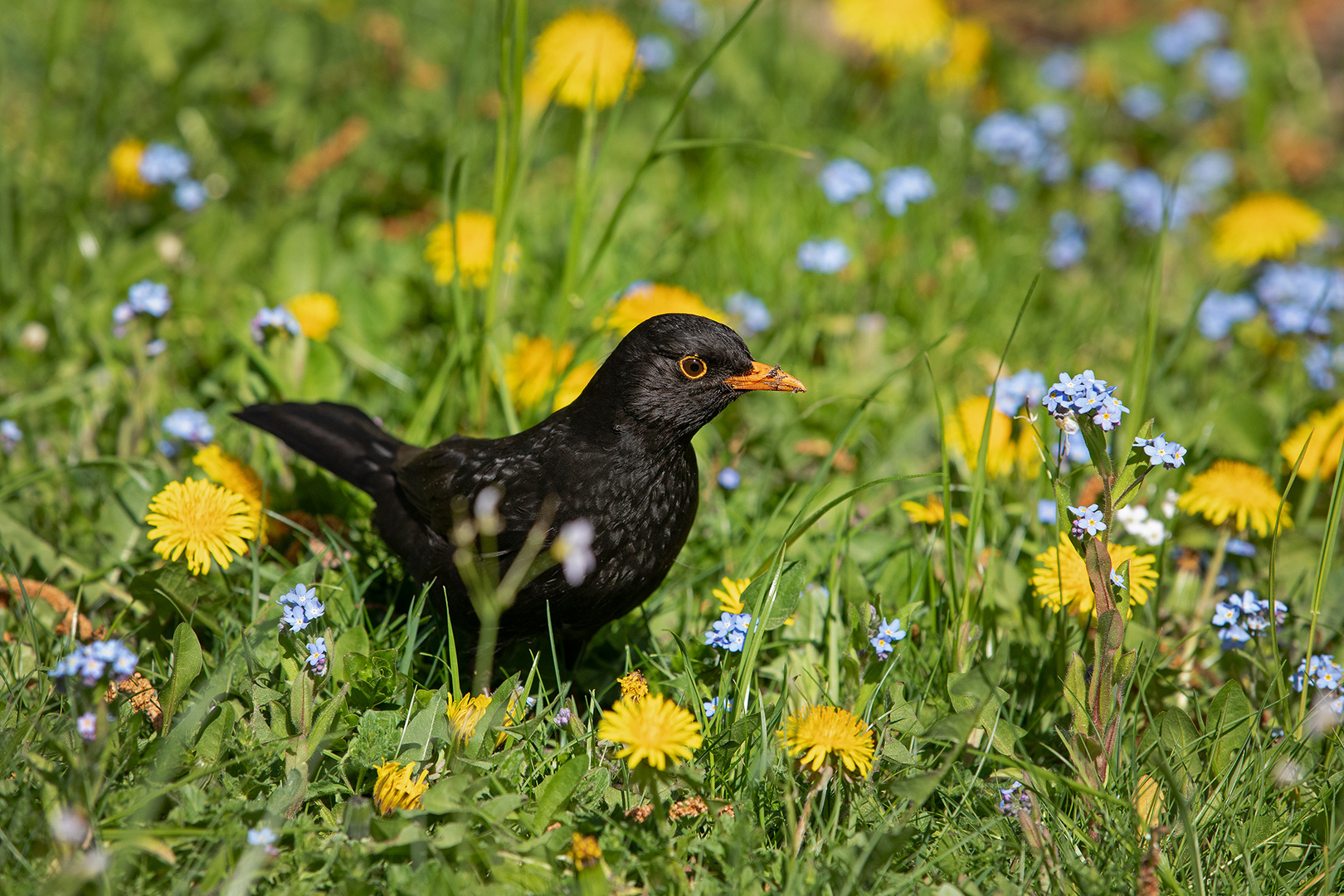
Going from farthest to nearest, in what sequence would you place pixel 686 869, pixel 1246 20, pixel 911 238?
pixel 1246 20 < pixel 911 238 < pixel 686 869

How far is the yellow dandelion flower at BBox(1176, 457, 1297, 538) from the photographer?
3451mm

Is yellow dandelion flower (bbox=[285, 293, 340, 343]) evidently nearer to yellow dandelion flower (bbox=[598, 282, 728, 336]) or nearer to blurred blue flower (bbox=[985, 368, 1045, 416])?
yellow dandelion flower (bbox=[598, 282, 728, 336])

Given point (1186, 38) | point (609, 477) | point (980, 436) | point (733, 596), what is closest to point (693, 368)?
point (609, 477)

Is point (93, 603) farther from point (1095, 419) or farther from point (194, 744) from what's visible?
point (1095, 419)

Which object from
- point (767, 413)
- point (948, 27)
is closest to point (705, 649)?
point (767, 413)

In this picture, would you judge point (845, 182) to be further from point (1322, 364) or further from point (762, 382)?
point (762, 382)

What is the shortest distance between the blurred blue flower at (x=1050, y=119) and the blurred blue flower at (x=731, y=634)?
4250 millimetres

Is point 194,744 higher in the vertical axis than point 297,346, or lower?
lower

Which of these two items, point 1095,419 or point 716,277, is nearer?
point 1095,419

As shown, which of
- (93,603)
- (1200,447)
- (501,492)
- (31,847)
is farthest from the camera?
(1200,447)

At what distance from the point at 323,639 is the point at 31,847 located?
75 cm

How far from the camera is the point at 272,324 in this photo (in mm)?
3953

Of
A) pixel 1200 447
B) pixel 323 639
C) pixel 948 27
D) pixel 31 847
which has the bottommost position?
pixel 31 847

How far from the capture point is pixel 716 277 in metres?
5.04
